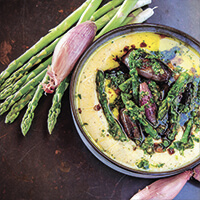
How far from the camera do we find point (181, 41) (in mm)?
1606

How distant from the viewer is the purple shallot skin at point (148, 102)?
154cm

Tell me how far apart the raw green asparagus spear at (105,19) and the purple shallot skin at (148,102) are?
456 millimetres

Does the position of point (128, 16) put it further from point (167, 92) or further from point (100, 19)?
point (167, 92)

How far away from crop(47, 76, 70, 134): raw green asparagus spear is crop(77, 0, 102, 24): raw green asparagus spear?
38 centimetres

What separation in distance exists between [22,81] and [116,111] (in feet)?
1.94

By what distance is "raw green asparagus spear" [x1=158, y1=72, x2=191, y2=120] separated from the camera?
155 centimetres

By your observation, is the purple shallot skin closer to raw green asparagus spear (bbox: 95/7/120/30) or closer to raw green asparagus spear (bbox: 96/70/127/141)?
raw green asparagus spear (bbox: 96/70/127/141)

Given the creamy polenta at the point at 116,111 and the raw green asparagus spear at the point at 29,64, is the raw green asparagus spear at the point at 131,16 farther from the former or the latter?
the raw green asparagus spear at the point at 29,64

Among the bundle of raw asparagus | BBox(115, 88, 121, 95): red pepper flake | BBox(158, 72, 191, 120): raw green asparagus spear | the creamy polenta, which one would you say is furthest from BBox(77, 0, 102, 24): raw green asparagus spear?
BBox(158, 72, 191, 120): raw green asparagus spear

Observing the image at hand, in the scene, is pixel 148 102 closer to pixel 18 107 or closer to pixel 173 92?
pixel 173 92

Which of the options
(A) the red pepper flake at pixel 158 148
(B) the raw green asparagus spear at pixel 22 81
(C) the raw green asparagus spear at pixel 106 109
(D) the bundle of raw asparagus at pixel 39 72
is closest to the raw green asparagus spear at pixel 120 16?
(D) the bundle of raw asparagus at pixel 39 72

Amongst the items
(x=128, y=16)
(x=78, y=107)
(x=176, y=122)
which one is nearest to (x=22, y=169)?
(x=78, y=107)

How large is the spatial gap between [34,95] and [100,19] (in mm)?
611

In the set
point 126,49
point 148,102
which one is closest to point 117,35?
point 126,49
